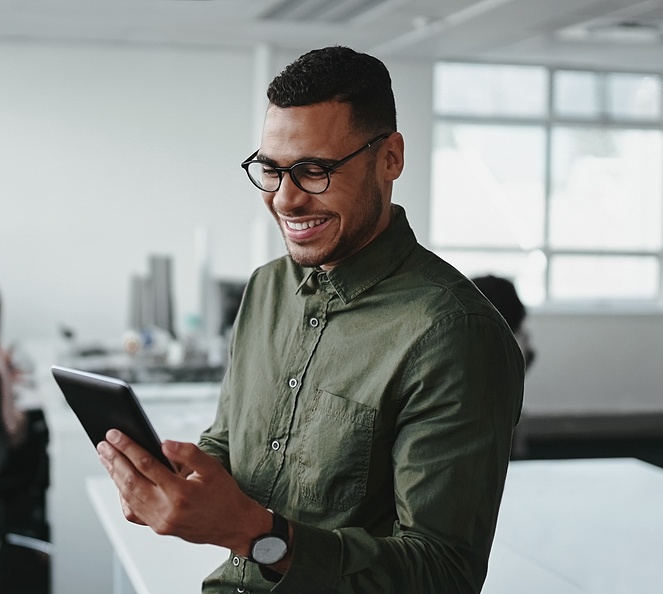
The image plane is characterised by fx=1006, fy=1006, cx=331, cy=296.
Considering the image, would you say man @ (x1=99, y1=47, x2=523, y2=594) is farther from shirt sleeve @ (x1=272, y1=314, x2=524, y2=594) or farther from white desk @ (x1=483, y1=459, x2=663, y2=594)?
white desk @ (x1=483, y1=459, x2=663, y2=594)

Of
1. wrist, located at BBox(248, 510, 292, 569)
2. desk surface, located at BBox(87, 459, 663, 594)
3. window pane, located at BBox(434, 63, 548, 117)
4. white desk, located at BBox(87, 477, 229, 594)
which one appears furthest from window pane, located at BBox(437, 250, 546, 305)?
wrist, located at BBox(248, 510, 292, 569)

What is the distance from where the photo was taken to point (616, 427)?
26.4ft

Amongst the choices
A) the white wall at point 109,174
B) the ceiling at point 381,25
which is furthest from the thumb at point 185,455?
the white wall at point 109,174

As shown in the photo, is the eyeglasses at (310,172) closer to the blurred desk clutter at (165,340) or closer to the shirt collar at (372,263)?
the shirt collar at (372,263)

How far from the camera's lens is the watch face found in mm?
1263

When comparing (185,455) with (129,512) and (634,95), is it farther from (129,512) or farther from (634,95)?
(634,95)

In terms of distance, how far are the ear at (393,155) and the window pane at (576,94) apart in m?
7.50

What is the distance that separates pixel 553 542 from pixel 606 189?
684 centimetres

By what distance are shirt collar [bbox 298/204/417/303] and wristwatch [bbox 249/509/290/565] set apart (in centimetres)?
39

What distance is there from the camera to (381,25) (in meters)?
5.96

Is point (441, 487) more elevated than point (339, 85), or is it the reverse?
point (339, 85)

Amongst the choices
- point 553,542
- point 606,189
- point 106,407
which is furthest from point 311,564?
point 606,189

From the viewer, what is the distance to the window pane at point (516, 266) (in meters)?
8.57

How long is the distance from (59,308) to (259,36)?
2544mm
